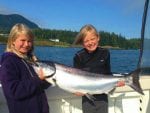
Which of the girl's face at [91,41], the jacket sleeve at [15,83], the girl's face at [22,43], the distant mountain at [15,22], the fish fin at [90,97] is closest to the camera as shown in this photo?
the jacket sleeve at [15,83]

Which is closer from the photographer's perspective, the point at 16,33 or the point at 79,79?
the point at 16,33

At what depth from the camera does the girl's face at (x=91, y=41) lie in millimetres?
4715

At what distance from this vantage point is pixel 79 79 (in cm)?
437

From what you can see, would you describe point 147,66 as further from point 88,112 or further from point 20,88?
point 20,88

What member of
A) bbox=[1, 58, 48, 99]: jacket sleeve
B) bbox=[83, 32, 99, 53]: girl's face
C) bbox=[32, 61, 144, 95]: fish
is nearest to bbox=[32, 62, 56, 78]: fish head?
bbox=[32, 61, 144, 95]: fish

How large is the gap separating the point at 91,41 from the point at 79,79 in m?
0.57

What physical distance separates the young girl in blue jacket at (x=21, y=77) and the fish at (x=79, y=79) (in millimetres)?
100

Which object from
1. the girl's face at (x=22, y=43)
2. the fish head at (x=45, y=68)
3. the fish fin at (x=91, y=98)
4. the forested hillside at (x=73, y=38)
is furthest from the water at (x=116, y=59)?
the girl's face at (x=22, y=43)

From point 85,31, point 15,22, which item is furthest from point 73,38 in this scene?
point 85,31

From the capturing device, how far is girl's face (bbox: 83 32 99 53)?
4715 millimetres

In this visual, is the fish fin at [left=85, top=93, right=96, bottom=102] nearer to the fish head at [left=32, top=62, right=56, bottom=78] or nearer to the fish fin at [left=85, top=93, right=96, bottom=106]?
the fish fin at [left=85, top=93, right=96, bottom=106]

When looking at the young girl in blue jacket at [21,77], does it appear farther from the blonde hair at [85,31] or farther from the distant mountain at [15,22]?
the blonde hair at [85,31]

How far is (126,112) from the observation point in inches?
224

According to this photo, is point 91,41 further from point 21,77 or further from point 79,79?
point 21,77
